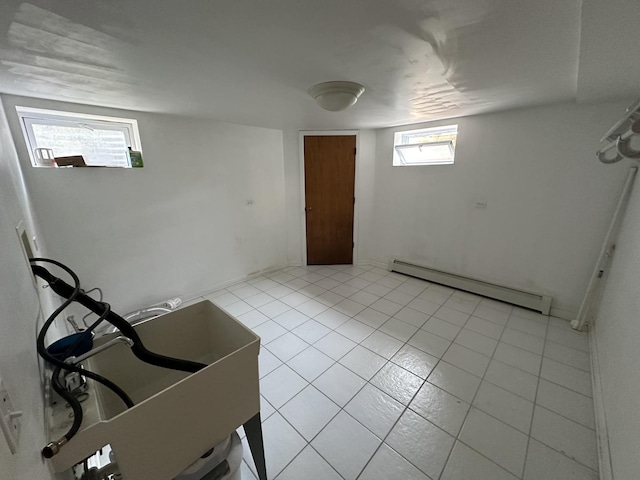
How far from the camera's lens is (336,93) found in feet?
5.28

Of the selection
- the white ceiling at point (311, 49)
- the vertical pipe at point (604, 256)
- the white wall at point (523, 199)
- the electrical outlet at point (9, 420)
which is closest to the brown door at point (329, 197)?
the white wall at point (523, 199)

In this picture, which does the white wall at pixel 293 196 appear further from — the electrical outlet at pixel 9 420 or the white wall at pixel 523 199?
the electrical outlet at pixel 9 420

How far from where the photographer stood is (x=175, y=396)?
74 cm

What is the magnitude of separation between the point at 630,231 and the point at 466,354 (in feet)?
4.75

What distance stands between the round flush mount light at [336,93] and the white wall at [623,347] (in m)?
2.02

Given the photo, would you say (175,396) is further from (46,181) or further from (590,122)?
(590,122)

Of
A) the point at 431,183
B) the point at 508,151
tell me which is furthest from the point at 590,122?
the point at 431,183

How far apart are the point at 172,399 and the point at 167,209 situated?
2364mm

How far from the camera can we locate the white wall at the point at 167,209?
6.66ft

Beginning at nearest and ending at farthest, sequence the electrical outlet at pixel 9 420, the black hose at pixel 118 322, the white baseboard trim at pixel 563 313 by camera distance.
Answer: the electrical outlet at pixel 9 420, the black hose at pixel 118 322, the white baseboard trim at pixel 563 313

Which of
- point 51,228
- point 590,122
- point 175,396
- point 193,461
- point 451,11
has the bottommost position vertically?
point 193,461

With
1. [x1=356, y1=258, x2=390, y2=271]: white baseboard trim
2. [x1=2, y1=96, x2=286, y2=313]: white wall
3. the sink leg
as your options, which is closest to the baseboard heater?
[x1=356, y1=258, x2=390, y2=271]: white baseboard trim

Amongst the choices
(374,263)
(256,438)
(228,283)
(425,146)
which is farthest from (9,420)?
(374,263)

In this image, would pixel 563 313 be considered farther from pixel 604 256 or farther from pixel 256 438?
pixel 256 438
